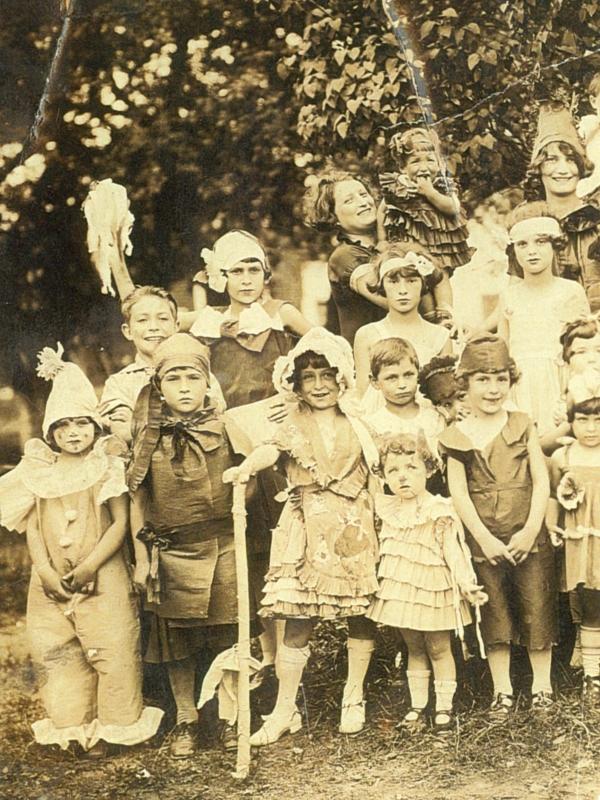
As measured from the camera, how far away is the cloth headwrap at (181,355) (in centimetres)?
403

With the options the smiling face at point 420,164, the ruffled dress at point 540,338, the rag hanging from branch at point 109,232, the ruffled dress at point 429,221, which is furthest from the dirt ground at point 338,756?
the smiling face at point 420,164

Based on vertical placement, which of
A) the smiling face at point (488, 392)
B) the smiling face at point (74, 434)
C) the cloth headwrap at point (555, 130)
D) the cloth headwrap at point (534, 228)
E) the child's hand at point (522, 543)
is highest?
the cloth headwrap at point (555, 130)

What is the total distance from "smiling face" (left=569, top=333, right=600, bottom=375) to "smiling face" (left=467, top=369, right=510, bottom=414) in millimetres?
281

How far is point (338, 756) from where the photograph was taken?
396cm

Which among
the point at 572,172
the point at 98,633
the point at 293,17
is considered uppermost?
the point at 293,17

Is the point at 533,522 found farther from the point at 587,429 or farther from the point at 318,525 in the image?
the point at 318,525

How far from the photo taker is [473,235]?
13.6ft

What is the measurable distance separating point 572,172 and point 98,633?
256cm

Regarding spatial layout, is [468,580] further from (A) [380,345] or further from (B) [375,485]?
(A) [380,345]

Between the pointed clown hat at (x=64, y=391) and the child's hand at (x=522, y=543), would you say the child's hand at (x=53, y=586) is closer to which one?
the pointed clown hat at (x=64, y=391)

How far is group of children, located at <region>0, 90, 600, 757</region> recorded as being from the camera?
3990 mm

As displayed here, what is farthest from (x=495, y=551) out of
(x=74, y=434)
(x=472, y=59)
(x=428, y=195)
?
(x=472, y=59)

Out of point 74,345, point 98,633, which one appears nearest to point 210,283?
point 74,345

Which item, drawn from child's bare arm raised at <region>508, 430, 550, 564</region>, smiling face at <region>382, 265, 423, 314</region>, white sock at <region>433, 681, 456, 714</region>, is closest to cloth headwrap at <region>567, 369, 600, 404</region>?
child's bare arm raised at <region>508, 430, 550, 564</region>
